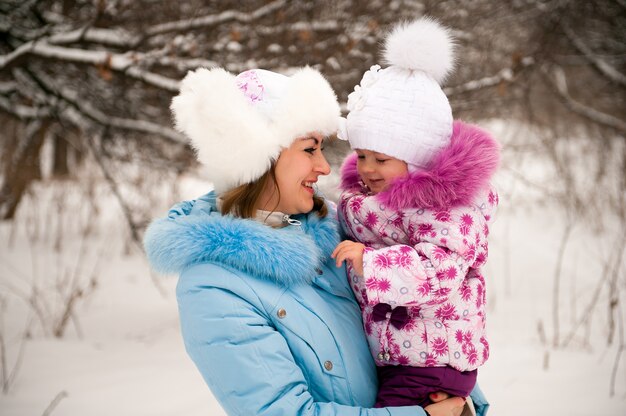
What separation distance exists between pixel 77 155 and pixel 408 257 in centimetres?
829

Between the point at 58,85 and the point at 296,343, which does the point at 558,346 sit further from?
the point at 58,85

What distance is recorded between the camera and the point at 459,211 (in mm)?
1720

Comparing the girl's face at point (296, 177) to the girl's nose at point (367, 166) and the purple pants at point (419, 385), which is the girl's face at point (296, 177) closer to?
the girl's nose at point (367, 166)

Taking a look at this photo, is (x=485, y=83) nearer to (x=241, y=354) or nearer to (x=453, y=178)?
(x=453, y=178)

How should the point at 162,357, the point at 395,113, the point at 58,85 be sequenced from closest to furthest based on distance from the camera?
the point at 395,113
the point at 162,357
the point at 58,85

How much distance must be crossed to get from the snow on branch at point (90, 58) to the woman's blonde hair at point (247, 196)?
6.23ft

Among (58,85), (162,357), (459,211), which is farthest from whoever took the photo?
(58,85)

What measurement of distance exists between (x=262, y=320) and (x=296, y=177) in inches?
20.6

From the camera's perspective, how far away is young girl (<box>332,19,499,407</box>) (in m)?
1.65

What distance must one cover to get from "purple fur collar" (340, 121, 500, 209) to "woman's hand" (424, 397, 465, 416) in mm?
648

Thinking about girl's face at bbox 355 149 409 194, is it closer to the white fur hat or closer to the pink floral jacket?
the pink floral jacket

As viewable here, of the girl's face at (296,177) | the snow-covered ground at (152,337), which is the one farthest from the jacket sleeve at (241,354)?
the snow-covered ground at (152,337)

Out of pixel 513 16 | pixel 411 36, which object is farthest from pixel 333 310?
pixel 513 16

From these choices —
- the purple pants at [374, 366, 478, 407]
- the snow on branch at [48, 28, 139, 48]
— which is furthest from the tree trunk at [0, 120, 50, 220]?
the purple pants at [374, 366, 478, 407]
